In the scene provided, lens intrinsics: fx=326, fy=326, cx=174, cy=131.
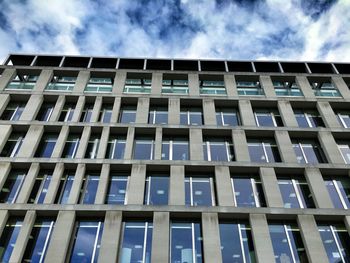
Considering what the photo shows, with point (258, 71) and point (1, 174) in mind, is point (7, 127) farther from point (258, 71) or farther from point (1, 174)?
point (258, 71)

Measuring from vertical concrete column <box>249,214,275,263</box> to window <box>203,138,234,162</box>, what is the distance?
16.8ft

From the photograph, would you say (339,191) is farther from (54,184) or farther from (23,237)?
(23,237)

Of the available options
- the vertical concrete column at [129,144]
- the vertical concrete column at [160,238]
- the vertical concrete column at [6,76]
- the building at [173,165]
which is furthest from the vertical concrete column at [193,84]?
the vertical concrete column at [6,76]

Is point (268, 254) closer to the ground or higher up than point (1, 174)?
closer to the ground

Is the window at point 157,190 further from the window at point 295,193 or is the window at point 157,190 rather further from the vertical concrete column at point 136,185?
the window at point 295,193

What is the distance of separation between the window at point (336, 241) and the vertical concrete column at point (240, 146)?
6033 millimetres

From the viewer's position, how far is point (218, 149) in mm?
23062

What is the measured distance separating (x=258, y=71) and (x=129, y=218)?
63.7 feet

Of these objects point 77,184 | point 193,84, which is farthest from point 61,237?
point 193,84

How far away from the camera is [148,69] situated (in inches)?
1218

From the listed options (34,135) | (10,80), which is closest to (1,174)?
(34,135)

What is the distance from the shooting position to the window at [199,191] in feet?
64.7

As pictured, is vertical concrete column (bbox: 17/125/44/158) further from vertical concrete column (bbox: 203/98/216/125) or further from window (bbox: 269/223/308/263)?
window (bbox: 269/223/308/263)

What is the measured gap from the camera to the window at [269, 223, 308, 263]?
1720 cm
